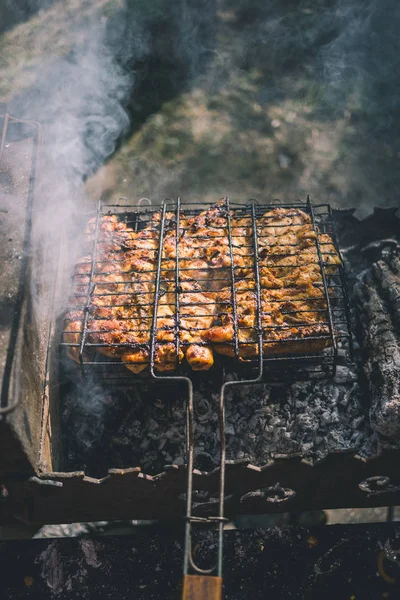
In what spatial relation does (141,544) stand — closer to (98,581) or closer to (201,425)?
(98,581)

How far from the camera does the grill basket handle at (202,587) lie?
3297mm

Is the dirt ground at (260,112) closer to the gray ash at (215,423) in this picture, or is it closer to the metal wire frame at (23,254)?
the metal wire frame at (23,254)

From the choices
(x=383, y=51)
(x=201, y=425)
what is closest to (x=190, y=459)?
(x=201, y=425)

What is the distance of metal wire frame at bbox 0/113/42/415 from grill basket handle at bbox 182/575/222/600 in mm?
1725

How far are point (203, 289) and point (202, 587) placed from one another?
10.4 feet

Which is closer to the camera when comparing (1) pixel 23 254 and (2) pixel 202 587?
(2) pixel 202 587

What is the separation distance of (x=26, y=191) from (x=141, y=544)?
4.10 m

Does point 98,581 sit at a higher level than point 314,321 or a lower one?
lower

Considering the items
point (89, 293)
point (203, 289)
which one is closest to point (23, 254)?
point (89, 293)

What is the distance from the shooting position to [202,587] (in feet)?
10.9

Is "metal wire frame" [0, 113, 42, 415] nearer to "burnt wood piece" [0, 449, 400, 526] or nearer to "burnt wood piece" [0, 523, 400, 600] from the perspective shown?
"burnt wood piece" [0, 449, 400, 526]

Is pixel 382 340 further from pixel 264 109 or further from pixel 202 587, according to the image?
pixel 264 109

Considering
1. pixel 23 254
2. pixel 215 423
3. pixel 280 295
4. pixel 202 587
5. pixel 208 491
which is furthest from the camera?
pixel 215 423

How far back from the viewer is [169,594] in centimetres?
528
